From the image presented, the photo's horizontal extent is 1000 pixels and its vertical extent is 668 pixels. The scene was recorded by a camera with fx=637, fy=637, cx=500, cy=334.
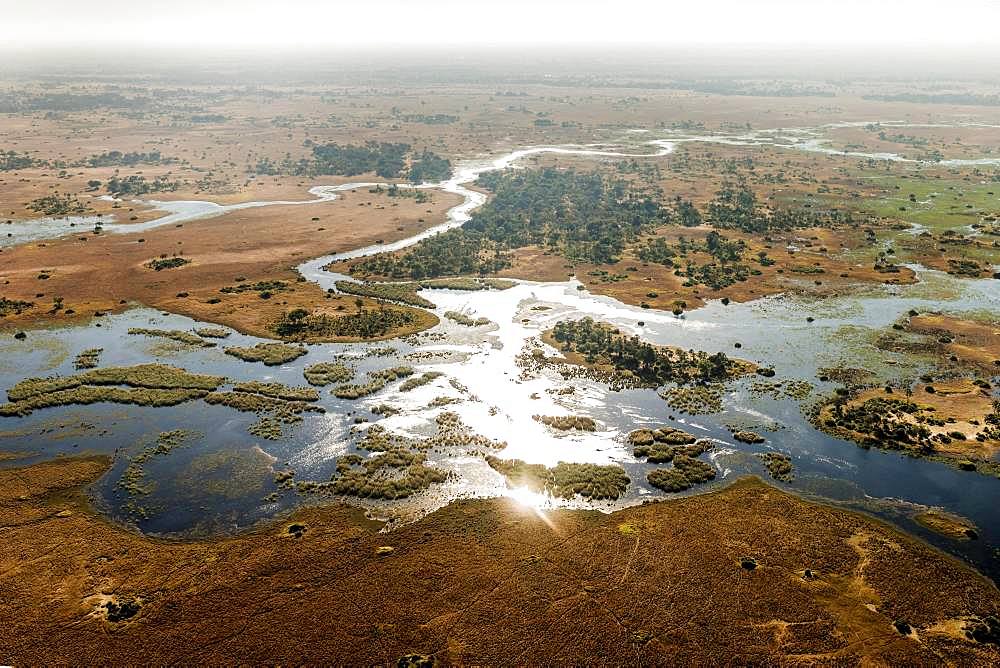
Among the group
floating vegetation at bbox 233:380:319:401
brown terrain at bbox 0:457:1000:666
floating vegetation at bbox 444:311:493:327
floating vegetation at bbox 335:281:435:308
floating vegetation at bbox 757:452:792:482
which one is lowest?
brown terrain at bbox 0:457:1000:666

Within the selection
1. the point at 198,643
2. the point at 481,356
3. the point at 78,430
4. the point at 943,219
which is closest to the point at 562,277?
the point at 481,356

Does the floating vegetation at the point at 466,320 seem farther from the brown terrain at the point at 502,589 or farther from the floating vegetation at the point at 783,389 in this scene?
the brown terrain at the point at 502,589

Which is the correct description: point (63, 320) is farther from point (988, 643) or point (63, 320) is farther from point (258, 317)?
point (988, 643)

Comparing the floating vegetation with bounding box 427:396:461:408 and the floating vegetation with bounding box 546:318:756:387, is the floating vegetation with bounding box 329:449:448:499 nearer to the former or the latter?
the floating vegetation with bounding box 427:396:461:408

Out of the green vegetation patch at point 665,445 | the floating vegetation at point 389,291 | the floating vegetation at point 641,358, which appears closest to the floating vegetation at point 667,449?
the green vegetation patch at point 665,445

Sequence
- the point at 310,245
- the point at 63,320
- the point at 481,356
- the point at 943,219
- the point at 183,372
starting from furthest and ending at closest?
the point at 943,219
the point at 310,245
the point at 63,320
the point at 481,356
the point at 183,372

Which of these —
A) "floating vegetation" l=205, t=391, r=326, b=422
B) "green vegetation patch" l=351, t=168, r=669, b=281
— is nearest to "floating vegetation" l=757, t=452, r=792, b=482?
"floating vegetation" l=205, t=391, r=326, b=422
